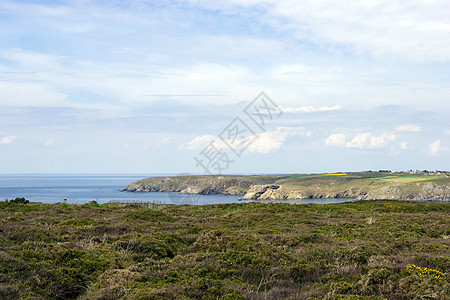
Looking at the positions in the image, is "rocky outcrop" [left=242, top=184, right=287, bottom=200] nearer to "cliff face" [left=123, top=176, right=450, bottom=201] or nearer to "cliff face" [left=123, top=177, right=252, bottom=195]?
"cliff face" [left=123, top=176, right=450, bottom=201]

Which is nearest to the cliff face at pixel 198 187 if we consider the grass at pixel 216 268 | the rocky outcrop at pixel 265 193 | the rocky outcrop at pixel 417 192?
the rocky outcrop at pixel 265 193

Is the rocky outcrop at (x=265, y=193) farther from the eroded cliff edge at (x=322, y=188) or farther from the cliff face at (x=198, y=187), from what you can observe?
the cliff face at (x=198, y=187)

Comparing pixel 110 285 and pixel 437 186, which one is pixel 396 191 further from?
A: pixel 110 285

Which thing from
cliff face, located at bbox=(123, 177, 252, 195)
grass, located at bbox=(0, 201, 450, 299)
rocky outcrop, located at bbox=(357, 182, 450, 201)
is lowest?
rocky outcrop, located at bbox=(357, 182, 450, 201)

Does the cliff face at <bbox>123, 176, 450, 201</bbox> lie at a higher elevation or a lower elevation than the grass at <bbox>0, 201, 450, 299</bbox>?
lower

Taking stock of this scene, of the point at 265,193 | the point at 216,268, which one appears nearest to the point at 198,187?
the point at 265,193

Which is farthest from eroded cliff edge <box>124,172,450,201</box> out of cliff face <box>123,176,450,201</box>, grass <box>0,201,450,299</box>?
grass <box>0,201,450,299</box>

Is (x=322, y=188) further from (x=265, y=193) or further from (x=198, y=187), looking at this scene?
(x=198, y=187)

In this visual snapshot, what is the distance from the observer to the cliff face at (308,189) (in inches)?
4161

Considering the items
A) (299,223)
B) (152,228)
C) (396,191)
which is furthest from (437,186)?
(152,228)

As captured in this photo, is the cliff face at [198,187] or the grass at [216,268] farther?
the cliff face at [198,187]

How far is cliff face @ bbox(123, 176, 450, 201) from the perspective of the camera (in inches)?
4161

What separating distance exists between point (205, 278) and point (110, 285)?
2.30 metres

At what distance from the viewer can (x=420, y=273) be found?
9.02 m
